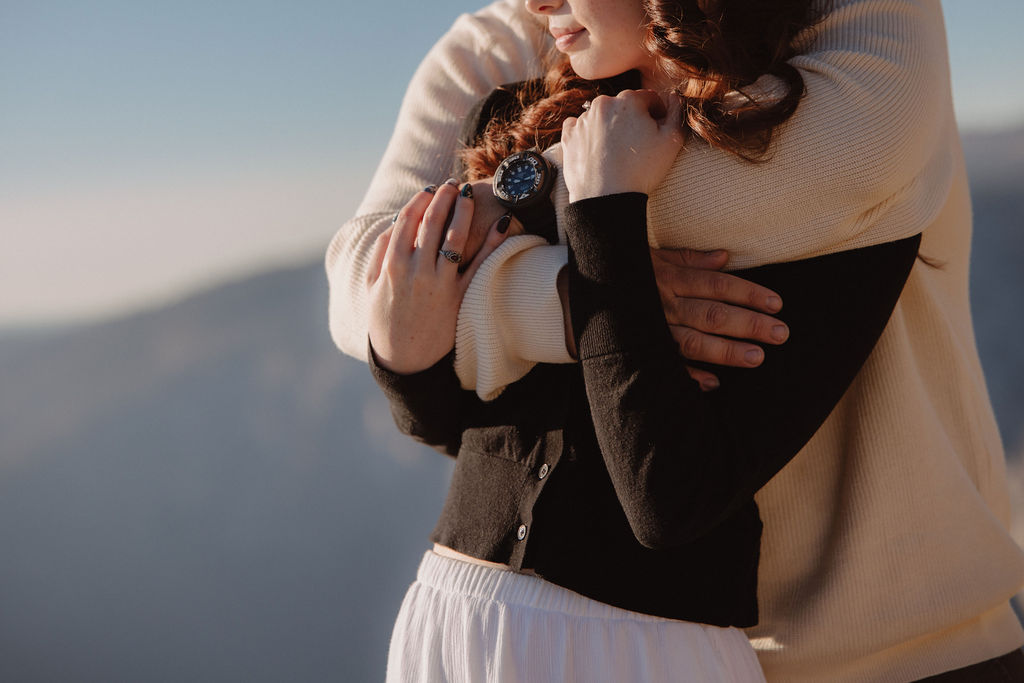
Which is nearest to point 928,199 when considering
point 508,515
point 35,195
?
point 508,515

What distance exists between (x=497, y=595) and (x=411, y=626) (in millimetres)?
169

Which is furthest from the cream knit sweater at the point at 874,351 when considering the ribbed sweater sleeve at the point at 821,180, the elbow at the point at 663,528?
the elbow at the point at 663,528

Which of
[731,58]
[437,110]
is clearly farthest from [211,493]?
[731,58]

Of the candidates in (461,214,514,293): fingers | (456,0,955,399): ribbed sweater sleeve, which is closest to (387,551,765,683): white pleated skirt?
(456,0,955,399): ribbed sweater sleeve

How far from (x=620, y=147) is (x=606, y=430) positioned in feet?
1.07

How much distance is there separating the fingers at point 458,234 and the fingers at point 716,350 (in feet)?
0.94

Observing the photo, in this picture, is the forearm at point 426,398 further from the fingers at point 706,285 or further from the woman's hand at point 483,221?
the fingers at point 706,285

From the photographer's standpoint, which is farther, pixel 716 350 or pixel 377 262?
pixel 377 262

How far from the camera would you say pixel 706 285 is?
99 cm

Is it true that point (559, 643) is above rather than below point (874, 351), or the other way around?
below

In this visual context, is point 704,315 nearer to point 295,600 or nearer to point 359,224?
point 359,224

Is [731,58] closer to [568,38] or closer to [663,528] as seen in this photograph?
[568,38]

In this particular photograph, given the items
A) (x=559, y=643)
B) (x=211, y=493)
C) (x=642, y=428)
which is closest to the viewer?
(x=642, y=428)

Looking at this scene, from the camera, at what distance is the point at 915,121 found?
0.95 m
